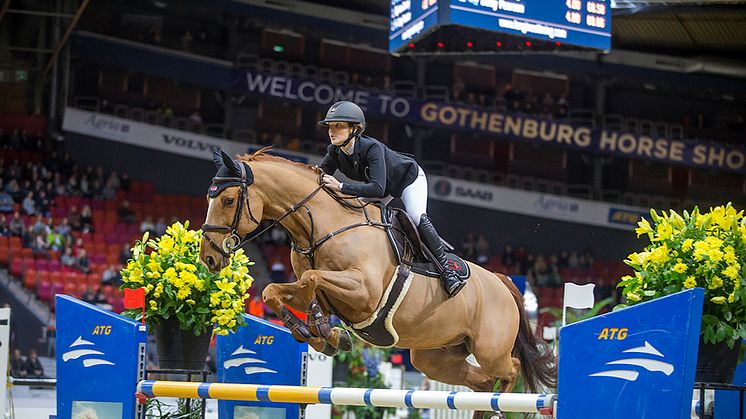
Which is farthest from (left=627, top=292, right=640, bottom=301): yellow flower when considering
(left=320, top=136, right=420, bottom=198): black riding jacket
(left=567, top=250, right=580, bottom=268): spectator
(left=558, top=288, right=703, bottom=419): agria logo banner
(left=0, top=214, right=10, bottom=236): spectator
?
(left=567, top=250, right=580, bottom=268): spectator

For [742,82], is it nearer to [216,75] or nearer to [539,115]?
[539,115]

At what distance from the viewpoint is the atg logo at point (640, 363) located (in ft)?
13.3

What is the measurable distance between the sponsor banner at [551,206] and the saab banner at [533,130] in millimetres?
1273

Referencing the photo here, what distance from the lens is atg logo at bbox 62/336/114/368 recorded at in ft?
18.6

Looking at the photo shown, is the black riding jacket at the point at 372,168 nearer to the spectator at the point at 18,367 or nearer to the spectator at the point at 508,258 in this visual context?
the spectator at the point at 18,367

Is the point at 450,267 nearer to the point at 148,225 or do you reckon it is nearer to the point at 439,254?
the point at 439,254

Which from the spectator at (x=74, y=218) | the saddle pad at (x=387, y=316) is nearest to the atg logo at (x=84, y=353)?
the saddle pad at (x=387, y=316)

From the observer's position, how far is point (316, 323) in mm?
5215

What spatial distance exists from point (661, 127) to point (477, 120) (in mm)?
4977

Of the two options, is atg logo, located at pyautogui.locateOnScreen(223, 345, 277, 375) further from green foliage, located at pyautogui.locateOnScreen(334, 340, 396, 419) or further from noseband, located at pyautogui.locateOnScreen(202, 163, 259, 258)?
green foliage, located at pyautogui.locateOnScreen(334, 340, 396, 419)

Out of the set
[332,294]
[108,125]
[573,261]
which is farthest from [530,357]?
[573,261]

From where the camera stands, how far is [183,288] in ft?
20.0

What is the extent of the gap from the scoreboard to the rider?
654cm

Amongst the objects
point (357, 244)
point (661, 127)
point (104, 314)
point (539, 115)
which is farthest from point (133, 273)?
point (661, 127)
